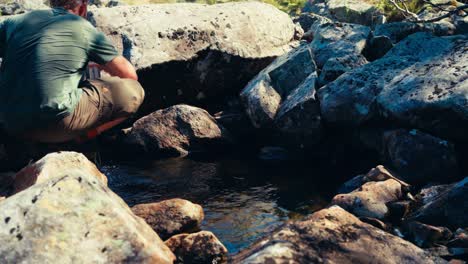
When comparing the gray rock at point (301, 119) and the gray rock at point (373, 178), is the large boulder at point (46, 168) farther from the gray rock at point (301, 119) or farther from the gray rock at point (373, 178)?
the gray rock at point (301, 119)

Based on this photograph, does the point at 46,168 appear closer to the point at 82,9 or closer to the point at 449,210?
the point at 82,9

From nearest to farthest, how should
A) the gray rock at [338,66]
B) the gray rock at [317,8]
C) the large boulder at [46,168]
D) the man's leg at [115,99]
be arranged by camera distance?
the large boulder at [46,168] < the man's leg at [115,99] < the gray rock at [338,66] < the gray rock at [317,8]

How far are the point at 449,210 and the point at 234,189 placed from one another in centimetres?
260

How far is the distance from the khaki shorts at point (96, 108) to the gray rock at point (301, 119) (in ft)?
7.52

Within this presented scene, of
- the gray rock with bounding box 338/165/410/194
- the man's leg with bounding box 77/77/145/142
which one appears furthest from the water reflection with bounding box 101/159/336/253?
the man's leg with bounding box 77/77/145/142

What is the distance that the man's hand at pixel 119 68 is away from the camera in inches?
232

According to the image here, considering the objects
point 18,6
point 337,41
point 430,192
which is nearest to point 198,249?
point 430,192

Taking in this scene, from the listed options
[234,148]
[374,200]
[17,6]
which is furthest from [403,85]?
[17,6]

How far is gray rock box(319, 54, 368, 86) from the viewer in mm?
8195

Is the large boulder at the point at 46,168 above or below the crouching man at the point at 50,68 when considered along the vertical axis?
below

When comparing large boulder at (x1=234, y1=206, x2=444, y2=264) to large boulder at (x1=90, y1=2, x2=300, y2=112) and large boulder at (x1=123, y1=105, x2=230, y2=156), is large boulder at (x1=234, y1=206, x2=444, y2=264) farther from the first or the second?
large boulder at (x1=90, y1=2, x2=300, y2=112)

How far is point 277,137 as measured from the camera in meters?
8.25

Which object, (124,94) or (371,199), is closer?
(371,199)

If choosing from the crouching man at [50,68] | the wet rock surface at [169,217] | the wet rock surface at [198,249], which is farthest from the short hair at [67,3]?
the wet rock surface at [198,249]
